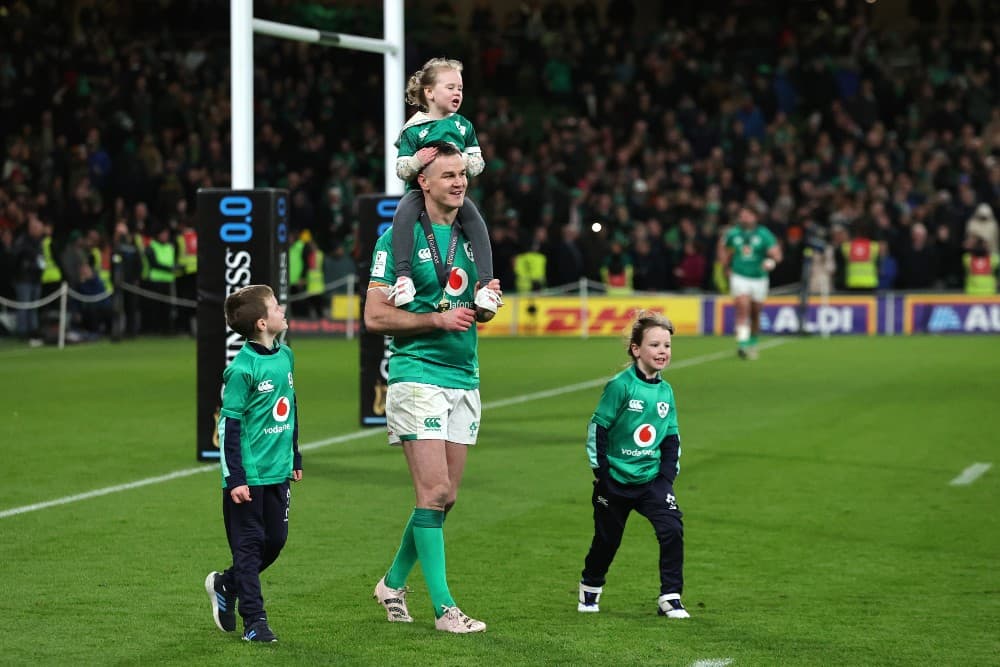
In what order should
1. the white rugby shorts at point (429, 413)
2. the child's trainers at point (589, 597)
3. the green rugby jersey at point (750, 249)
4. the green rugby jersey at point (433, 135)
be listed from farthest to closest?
the green rugby jersey at point (750, 249)
the child's trainers at point (589, 597)
the green rugby jersey at point (433, 135)
the white rugby shorts at point (429, 413)

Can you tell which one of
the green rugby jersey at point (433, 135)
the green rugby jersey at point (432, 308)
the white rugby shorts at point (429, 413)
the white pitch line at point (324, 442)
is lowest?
the white pitch line at point (324, 442)

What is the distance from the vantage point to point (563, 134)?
37938 mm

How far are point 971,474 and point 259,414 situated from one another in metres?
7.29

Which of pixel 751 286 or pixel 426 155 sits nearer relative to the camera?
pixel 426 155

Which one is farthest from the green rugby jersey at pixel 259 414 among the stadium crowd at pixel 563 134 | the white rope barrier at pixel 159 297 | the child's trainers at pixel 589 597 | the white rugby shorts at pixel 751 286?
the white rope barrier at pixel 159 297

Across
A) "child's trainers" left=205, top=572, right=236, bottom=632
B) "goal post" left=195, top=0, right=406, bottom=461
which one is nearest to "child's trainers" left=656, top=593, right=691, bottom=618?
"child's trainers" left=205, top=572, right=236, bottom=632

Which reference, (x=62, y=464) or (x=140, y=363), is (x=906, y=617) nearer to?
(x=62, y=464)

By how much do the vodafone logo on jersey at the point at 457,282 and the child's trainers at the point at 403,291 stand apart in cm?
17

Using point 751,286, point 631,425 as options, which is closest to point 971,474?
point 631,425

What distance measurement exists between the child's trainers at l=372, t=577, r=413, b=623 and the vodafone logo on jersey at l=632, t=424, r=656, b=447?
124 centimetres

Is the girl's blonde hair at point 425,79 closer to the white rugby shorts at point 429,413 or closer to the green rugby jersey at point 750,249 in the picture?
the white rugby shorts at point 429,413

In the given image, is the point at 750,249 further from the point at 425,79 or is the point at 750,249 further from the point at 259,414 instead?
the point at 259,414

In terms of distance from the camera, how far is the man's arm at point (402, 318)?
7.32 meters

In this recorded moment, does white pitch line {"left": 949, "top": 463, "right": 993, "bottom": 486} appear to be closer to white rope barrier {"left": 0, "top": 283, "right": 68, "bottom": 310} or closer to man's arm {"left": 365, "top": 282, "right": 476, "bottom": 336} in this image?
man's arm {"left": 365, "top": 282, "right": 476, "bottom": 336}
